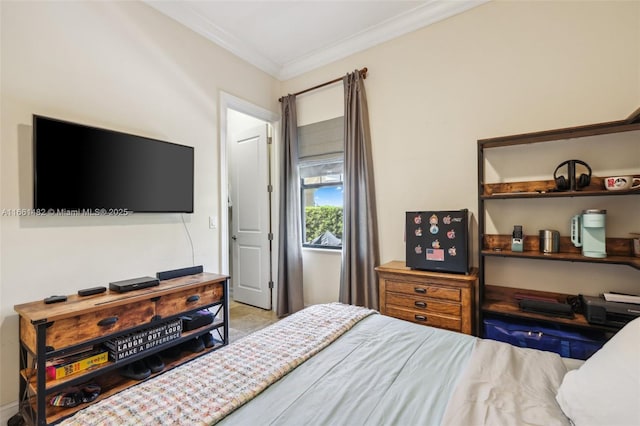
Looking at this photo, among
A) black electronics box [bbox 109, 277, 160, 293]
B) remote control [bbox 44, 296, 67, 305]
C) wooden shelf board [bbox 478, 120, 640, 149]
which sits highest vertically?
wooden shelf board [bbox 478, 120, 640, 149]

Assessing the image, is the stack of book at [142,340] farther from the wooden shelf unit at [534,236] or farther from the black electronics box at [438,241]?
the wooden shelf unit at [534,236]

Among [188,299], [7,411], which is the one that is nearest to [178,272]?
[188,299]

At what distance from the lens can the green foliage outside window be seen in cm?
341

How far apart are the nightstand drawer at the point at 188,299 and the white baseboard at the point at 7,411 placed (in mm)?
889

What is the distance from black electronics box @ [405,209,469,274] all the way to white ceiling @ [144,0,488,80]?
1850 mm

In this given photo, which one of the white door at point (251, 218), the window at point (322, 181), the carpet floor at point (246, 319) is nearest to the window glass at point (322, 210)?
the window at point (322, 181)

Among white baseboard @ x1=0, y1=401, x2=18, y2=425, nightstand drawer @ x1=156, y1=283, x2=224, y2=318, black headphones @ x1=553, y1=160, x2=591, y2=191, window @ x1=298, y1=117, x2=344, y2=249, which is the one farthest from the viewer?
window @ x1=298, y1=117, x2=344, y2=249

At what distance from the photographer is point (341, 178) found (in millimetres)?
3355

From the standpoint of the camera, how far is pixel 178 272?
2.38m

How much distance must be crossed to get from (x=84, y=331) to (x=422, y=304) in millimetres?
2300

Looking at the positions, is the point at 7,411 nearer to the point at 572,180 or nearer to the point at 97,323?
the point at 97,323

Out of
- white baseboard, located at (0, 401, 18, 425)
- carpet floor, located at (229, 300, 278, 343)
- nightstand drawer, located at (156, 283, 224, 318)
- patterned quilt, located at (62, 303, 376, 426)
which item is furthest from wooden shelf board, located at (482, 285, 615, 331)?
white baseboard, located at (0, 401, 18, 425)

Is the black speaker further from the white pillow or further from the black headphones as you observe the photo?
the black headphones

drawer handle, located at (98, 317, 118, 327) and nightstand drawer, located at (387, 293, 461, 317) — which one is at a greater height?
drawer handle, located at (98, 317, 118, 327)
